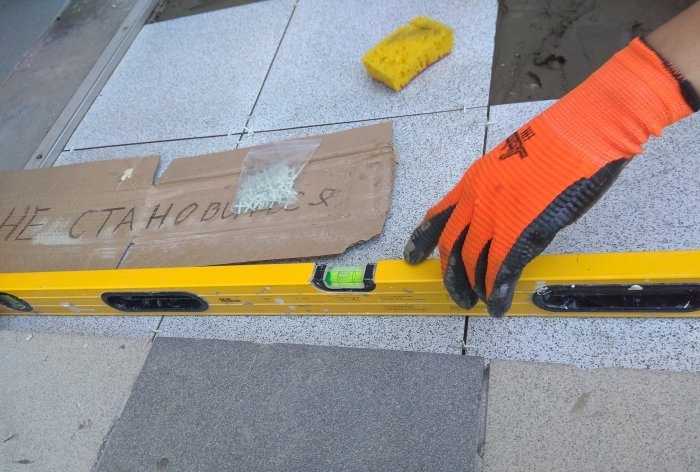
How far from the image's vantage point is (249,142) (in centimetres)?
259

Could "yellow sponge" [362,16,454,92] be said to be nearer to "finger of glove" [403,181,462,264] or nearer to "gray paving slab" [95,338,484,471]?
"finger of glove" [403,181,462,264]

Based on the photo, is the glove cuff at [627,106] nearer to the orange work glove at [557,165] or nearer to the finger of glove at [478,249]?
the orange work glove at [557,165]

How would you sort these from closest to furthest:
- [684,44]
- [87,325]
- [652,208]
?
[684,44], [652,208], [87,325]

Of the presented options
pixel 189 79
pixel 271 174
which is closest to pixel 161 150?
pixel 189 79

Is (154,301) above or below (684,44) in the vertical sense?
below

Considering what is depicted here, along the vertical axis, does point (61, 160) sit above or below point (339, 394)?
above

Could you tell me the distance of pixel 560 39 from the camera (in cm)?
255

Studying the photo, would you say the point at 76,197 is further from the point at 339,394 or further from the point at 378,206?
the point at 339,394

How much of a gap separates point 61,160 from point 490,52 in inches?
91.7

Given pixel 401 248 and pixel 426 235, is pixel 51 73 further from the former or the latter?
pixel 426 235

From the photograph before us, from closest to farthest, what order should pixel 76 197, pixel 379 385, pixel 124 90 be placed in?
pixel 379 385 < pixel 76 197 < pixel 124 90

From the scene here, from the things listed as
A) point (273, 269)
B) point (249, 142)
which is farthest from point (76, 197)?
point (273, 269)

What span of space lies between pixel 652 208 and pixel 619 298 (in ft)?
1.48

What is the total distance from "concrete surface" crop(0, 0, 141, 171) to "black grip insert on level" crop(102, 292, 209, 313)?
1414 millimetres
